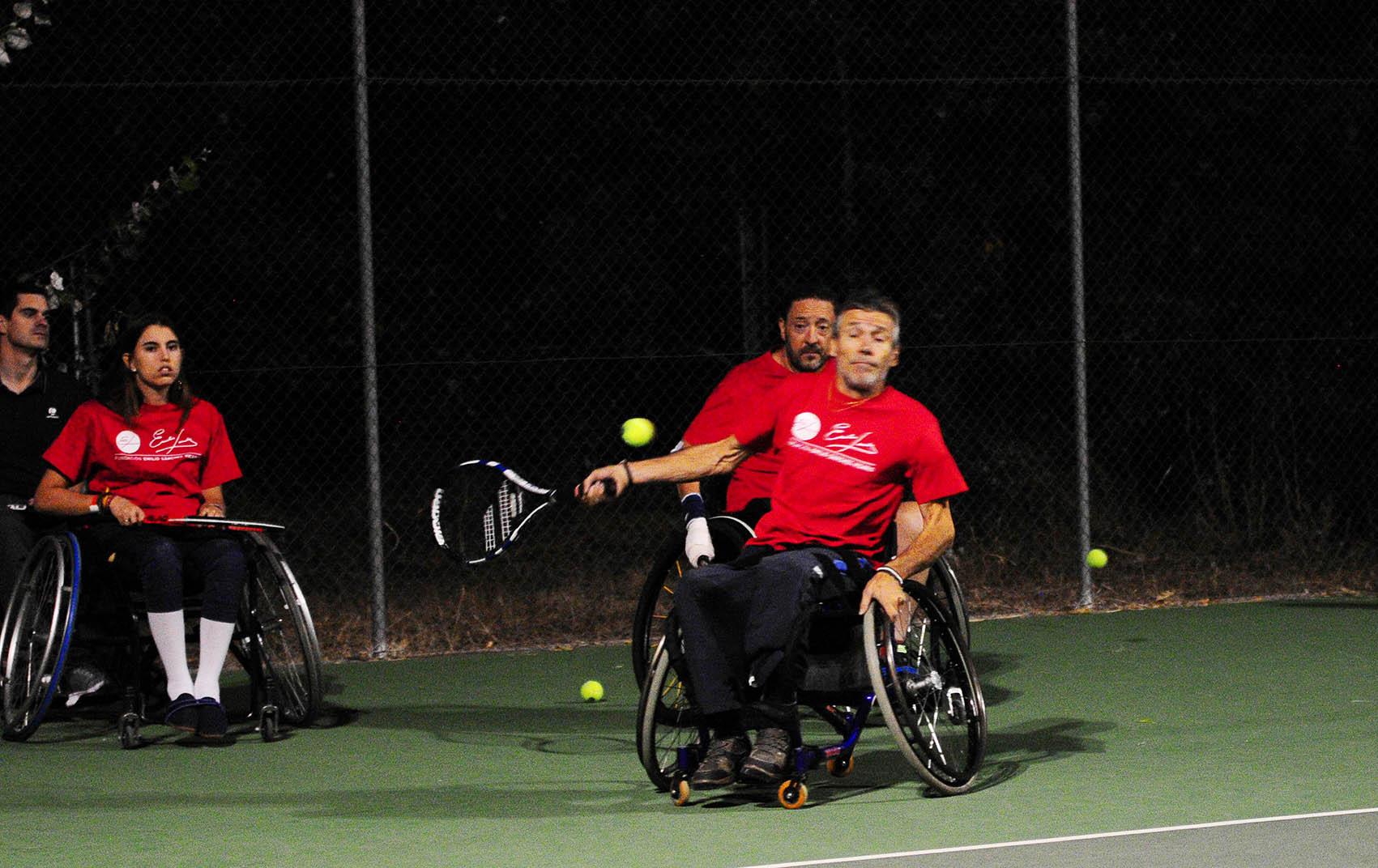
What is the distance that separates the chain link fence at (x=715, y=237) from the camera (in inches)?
416

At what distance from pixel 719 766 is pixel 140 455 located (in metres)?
2.32

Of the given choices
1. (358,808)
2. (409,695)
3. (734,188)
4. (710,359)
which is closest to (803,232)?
(734,188)

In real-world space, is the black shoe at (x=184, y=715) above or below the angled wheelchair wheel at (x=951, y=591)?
below

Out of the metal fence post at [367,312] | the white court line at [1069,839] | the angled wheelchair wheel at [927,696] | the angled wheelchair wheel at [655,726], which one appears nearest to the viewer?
the white court line at [1069,839]

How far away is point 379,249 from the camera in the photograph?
1182cm

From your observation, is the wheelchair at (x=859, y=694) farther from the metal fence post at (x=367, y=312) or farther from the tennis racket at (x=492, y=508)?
the metal fence post at (x=367, y=312)

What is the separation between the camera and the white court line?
4339 mm

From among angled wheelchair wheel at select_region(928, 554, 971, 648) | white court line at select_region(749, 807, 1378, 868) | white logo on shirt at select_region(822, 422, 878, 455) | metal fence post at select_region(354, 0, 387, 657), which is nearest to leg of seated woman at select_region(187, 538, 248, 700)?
metal fence post at select_region(354, 0, 387, 657)

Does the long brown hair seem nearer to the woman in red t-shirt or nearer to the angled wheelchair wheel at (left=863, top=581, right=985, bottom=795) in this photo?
the woman in red t-shirt

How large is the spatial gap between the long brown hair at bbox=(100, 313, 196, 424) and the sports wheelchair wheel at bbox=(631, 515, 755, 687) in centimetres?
152

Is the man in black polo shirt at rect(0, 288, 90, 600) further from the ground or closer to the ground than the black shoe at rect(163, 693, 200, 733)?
further from the ground

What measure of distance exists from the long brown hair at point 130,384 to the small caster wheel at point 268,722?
95 centimetres

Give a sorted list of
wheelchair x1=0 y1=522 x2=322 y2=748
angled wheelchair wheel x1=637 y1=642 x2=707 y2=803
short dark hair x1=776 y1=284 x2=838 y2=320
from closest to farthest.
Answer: angled wheelchair wheel x1=637 y1=642 x2=707 y2=803 < wheelchair x1=0 y1=522 x2=322 y2=748 < short dark hair x1=776 y1=284 x2=838 y2=320
